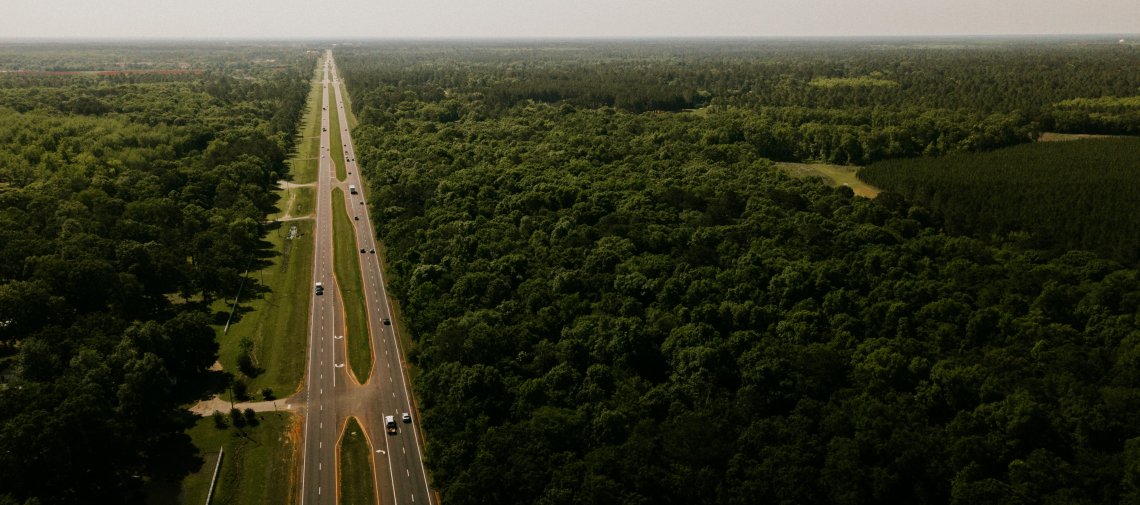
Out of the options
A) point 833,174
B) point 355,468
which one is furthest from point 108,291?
point 833,174

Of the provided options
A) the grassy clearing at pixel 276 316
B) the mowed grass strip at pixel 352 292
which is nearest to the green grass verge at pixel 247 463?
the grassy clearing at pixel 276 316

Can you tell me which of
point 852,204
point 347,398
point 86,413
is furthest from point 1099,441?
point 86,413

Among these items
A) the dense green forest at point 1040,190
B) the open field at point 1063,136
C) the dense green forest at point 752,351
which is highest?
the open field at point 1063,136

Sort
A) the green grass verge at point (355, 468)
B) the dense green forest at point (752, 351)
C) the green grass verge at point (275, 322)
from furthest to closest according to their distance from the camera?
the green grass verge at point (275, 322)
the green grass verge at point (355, 468)
the dense green forest at point (752, 351)

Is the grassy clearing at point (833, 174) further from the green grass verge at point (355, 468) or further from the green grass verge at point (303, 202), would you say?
the green grass verge at point (355, 468)

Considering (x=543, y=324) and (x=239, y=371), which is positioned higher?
(x=543, y=324)

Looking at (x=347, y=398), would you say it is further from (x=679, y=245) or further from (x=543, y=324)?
(x=679, y=245)

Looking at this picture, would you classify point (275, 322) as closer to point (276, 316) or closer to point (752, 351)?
point (276, 316)

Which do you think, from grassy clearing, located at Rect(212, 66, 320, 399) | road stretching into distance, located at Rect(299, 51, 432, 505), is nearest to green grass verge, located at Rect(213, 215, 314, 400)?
grassy clearing, located at Rect(212, 66, 320, 399)
